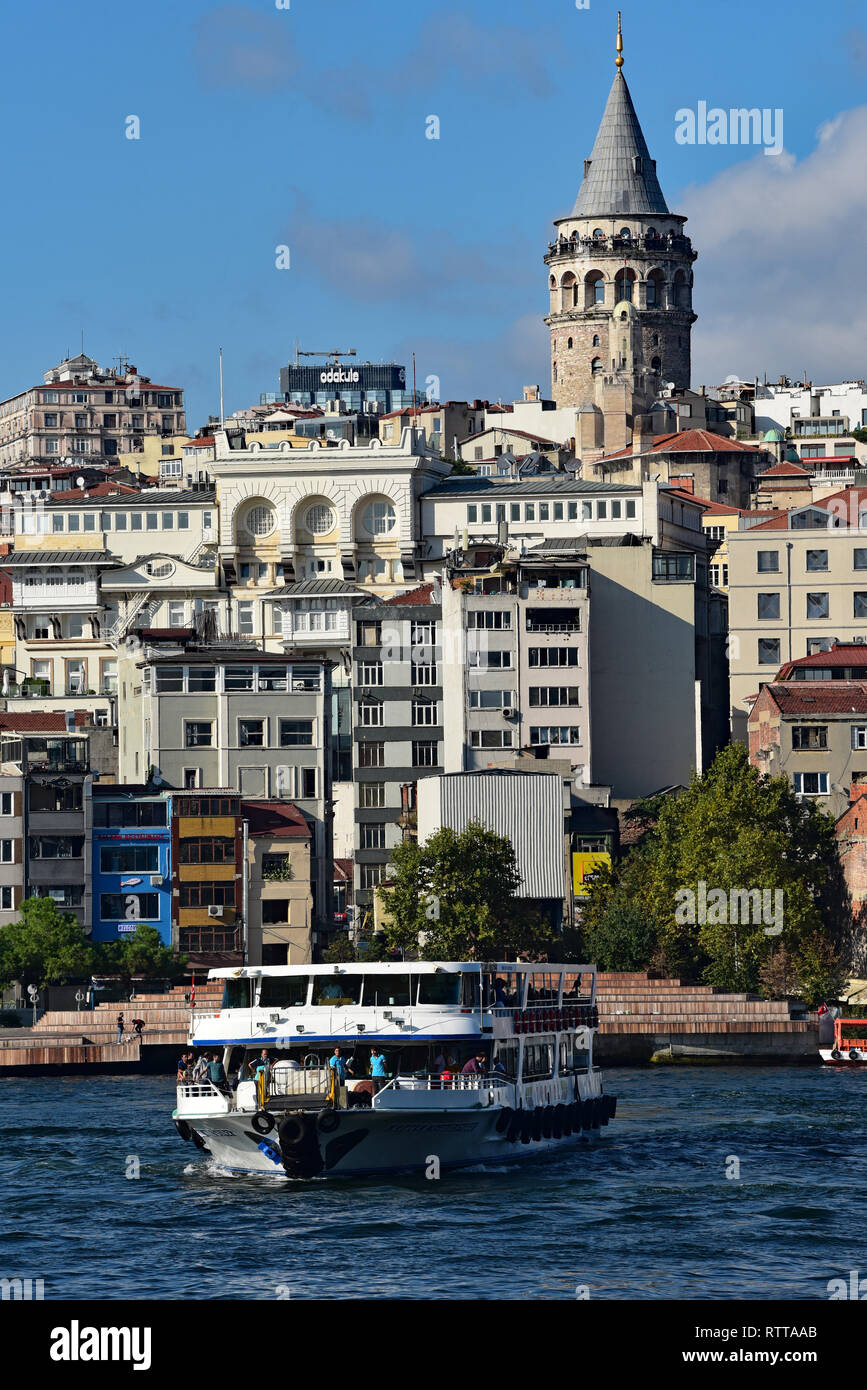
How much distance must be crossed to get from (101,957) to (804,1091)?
30.5 meters

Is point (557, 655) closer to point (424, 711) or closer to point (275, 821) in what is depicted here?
point (424, 711)

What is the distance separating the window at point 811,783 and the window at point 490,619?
15.6 meters

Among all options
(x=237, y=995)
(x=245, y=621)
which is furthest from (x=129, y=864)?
(x=237, y=995)

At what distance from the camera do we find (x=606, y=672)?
104625 mm

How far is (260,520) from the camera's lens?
13138 centimetres

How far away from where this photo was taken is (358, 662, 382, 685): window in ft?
332

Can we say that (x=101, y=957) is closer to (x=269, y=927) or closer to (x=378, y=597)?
(x=269, y=927)

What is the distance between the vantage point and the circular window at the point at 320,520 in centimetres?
13038

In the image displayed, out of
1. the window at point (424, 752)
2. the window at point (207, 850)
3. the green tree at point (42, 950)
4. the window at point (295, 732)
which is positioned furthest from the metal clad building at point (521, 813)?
the green tree at point (42, 950)

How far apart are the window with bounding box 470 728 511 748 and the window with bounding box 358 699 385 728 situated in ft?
14.7

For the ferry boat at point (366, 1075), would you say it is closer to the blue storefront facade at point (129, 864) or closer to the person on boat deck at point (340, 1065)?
the person on boat deck at point (340, 1065)

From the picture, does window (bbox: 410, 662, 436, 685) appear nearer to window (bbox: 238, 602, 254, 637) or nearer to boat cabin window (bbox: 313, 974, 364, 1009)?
window (bbox: 238, 602, 254, 637)
